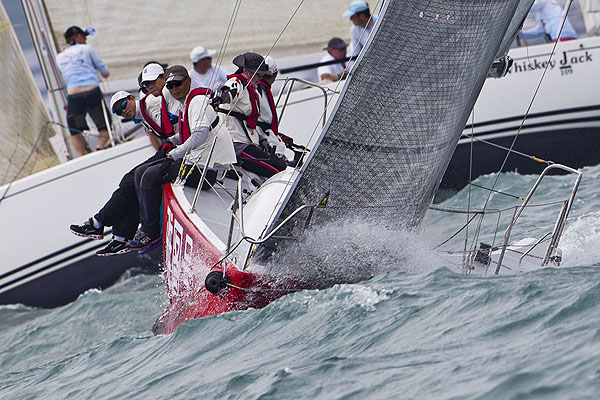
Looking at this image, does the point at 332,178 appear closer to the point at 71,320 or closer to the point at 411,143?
the point at 411,143

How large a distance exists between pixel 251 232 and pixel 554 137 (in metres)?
4.07

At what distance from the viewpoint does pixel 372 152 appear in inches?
156

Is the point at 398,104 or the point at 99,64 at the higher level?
the point at 99,64

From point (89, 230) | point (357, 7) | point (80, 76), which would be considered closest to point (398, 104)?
point (89, 230)

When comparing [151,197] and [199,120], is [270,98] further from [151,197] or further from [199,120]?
[151,197]

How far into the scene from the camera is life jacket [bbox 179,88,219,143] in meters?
4.60

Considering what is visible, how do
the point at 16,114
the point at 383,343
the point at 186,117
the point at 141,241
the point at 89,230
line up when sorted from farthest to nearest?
the point at 16,114
the point at 89,230
the point at 141,241
the point at 186,117
the point at 383,343

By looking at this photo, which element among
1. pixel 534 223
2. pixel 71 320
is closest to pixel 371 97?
pixel 534 223

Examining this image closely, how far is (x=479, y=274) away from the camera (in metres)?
4.11

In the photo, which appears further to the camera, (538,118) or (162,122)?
(538,118)

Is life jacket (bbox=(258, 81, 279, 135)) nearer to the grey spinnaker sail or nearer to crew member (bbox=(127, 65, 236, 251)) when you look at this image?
crew member (bbox=(127, 65, 236, 251))

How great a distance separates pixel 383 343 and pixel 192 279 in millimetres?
1376

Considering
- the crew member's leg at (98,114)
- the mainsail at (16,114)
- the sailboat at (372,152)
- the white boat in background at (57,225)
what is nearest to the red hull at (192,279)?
the sailboat at (372,152)

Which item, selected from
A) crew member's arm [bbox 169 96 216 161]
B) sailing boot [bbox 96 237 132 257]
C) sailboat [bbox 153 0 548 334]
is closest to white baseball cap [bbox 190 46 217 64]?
sailing boot [bbox 96 237 132 257]
